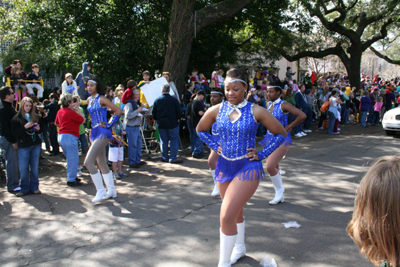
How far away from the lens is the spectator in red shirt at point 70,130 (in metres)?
6.97

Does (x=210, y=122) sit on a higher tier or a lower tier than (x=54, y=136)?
higher

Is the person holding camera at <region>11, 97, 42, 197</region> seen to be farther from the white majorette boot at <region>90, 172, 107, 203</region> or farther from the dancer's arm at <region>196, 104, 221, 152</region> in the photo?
the dancer's arm at <region>196, 104, 221, 152</region>

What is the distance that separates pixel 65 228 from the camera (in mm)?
4812

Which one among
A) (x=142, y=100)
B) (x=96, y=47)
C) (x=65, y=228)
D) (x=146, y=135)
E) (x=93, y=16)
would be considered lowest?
(x=65, y=228)

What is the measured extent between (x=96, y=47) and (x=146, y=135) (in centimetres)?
504

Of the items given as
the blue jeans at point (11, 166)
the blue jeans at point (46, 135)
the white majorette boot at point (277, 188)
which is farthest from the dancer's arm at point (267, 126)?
the blue jeans at point (46, 135)

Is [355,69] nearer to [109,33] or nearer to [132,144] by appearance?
[109,33]

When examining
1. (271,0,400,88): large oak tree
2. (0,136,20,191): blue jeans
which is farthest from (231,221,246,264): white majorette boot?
(271,0,400,88): large oak tree

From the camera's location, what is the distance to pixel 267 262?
11.9ft

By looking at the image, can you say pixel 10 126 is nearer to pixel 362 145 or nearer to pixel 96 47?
pixel 96 47

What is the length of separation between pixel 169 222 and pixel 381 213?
3.78m

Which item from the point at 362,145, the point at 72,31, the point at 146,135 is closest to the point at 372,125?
the point at 362,145

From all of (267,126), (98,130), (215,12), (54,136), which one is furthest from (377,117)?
(267,126)

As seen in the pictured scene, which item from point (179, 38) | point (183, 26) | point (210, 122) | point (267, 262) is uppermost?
point (183, 26)
